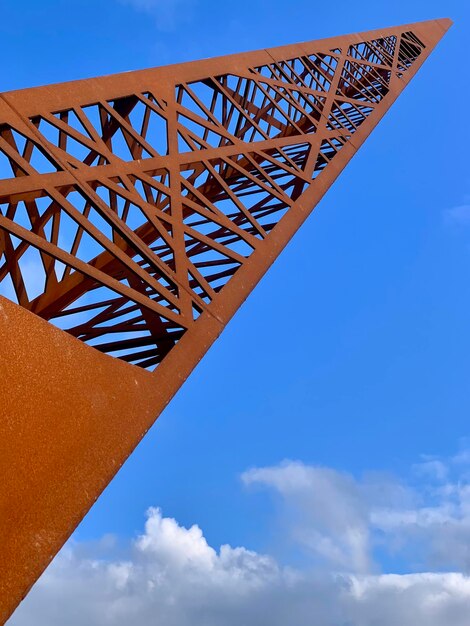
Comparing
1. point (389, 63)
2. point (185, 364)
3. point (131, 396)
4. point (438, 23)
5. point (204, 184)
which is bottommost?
point (131, 396)

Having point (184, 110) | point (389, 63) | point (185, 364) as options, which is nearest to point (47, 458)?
point (185, 364)

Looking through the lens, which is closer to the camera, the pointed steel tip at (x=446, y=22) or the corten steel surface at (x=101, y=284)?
the corten steel surface at (x=101, y=284)

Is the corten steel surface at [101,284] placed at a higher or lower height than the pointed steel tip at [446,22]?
lower

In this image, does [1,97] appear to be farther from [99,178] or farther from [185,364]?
[185,364]

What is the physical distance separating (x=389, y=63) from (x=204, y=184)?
1073 centimetres

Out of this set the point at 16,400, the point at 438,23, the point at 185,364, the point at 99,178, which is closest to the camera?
the point at 16,400

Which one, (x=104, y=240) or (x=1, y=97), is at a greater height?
(x=1, y=97)

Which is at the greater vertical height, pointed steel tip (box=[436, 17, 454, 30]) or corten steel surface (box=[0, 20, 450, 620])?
pointed steel tip (box=[436, 17, 454, 30])

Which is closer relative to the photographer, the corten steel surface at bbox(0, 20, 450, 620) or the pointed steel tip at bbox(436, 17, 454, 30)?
the corten steel surface at bbox(0, 20, 450, 620)

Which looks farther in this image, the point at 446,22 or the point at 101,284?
the point at 446,22

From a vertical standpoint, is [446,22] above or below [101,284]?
above

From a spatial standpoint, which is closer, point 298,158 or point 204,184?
point 204,184

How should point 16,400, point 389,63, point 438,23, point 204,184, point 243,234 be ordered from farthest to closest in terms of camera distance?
point 438,23 → point 389,63 → point 204,184 → point 243,234 → point 16,400

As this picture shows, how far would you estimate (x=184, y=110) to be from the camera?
9.53m
